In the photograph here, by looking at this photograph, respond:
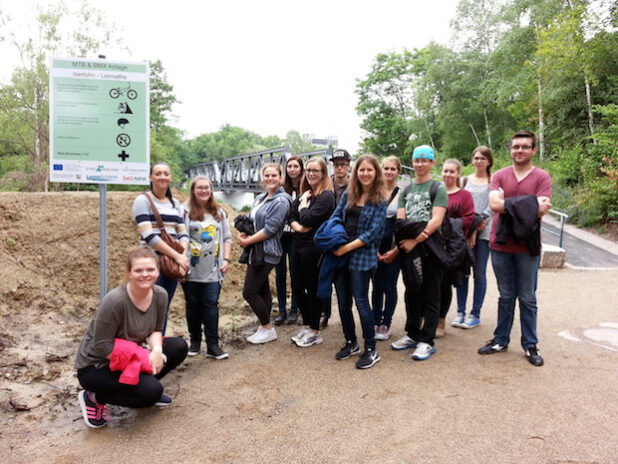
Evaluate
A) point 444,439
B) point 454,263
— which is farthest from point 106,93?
point 444,439

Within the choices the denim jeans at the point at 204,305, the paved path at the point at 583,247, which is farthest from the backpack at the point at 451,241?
the paved path at the point at 583,247

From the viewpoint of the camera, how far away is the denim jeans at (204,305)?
357cm

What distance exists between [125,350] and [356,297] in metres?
1.73

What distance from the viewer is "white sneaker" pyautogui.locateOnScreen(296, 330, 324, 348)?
3.90 m

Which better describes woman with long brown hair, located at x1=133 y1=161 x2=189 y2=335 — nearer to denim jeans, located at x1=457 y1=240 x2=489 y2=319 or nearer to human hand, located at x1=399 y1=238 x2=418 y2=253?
human hand, located at x1=399 y1=238 x2=418 y2=253

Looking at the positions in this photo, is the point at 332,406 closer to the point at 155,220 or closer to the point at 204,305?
the point at 204,305

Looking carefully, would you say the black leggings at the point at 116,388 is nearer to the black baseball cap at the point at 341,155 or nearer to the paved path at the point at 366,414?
the paved path at the point at 366,414

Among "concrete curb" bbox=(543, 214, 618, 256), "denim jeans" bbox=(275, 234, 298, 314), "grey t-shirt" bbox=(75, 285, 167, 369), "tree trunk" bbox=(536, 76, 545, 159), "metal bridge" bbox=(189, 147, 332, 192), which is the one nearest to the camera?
"grey t-shirt" bbox=(75, 285, 167, 369)

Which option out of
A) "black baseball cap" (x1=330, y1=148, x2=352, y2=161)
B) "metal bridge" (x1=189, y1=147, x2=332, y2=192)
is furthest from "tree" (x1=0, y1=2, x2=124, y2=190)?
"black baseball cap" (x1=330, y1=148, x2=352, y2=161)

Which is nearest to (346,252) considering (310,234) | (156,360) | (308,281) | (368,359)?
(310,234)

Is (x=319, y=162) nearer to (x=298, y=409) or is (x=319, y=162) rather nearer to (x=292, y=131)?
(x=298, y=409)

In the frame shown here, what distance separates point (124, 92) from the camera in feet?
10.2

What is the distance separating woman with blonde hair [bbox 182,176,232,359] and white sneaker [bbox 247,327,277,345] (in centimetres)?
39

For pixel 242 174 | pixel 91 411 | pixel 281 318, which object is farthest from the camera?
pixel 242 174
